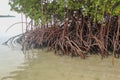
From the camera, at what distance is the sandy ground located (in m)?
3.69

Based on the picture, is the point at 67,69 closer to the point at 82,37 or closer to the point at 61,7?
the point at 82,37

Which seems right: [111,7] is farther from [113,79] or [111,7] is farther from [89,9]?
[113,79]

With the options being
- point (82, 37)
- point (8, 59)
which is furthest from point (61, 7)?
point (8, 59)

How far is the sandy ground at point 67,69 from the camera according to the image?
3.69 meters

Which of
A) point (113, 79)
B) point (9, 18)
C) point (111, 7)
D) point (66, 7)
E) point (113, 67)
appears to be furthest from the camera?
point (9, 18)

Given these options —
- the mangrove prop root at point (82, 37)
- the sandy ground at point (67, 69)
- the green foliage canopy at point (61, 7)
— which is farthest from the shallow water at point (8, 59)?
the green foliage canopy at point (61, 7)

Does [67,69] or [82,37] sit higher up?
[82,37]

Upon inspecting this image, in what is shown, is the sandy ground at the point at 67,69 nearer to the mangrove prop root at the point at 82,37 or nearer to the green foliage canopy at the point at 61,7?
the mangrove prop root at the point at 82,37

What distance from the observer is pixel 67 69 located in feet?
13.3

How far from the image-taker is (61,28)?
5.25 metres

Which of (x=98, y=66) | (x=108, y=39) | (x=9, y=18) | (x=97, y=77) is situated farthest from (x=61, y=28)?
(x=9, y=18)

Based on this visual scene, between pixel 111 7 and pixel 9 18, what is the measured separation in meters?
5.93

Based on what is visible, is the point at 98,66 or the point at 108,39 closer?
the point at 98,66

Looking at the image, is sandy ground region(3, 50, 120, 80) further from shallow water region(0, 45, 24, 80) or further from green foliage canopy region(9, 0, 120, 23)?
green foliage canopy region(9, 0, 120, 23)
